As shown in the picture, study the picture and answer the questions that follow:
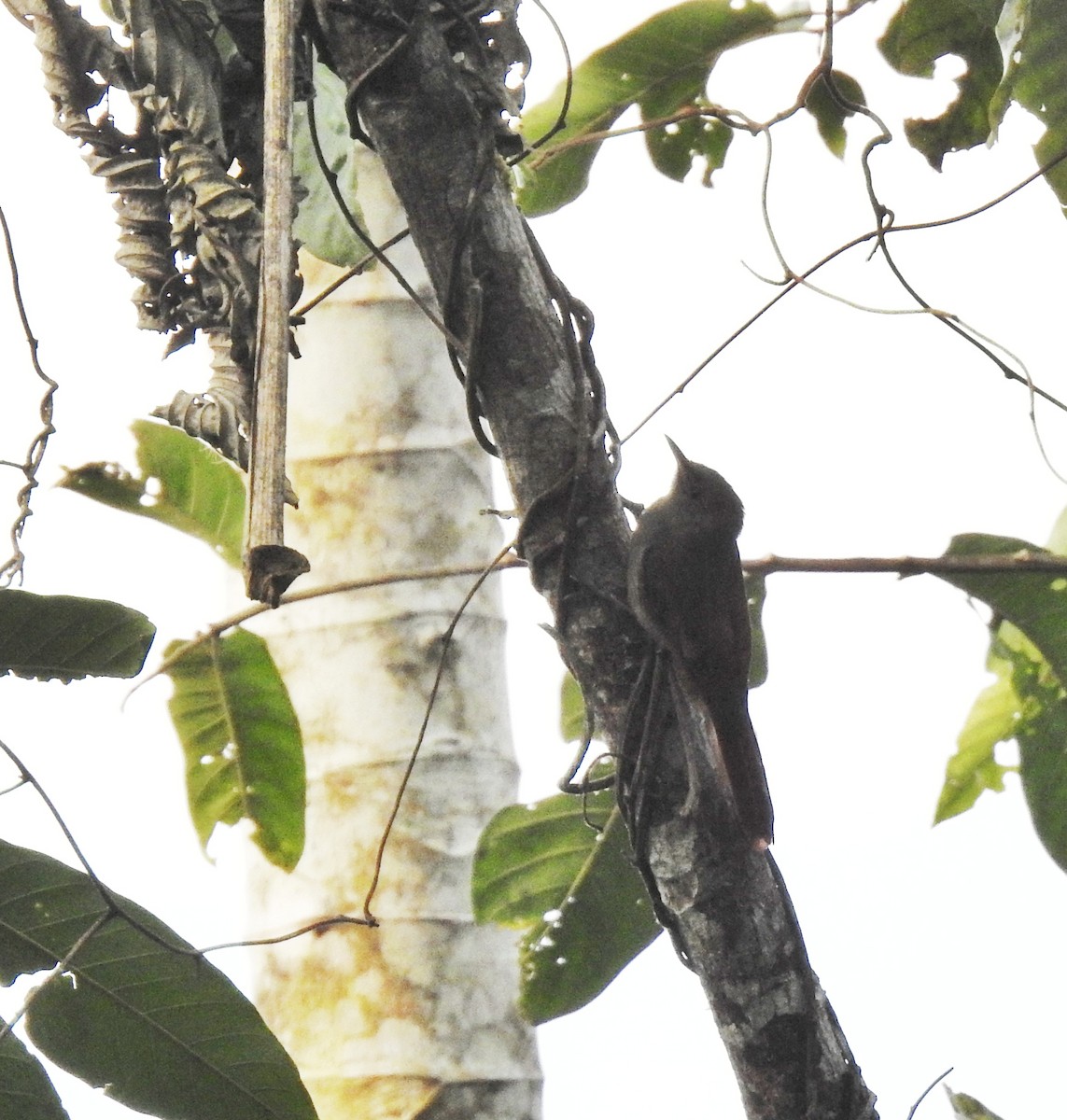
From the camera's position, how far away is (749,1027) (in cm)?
104

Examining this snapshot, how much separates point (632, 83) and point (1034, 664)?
3.25ft

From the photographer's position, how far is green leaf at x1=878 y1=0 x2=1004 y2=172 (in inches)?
67.6

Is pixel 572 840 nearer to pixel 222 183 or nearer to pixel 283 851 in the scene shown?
pixel 283 851

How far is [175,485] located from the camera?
1.71 m

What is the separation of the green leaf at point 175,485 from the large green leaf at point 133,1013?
1.97 ft

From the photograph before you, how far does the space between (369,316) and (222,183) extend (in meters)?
1.06

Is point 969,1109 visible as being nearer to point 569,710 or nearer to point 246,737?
point 569,710

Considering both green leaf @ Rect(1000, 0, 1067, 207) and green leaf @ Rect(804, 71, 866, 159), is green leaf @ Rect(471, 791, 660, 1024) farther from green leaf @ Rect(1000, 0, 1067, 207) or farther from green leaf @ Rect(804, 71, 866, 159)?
green leaf @ Rect(804, 71, 866, 159)

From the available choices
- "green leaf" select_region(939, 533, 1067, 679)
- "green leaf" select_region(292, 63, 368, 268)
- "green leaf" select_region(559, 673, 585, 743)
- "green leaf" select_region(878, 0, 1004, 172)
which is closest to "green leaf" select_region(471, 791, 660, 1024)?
"green leaf" select_region(559, 673, 585, 743)

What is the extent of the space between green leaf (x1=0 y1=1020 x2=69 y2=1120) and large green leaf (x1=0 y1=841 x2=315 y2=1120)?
0.03 m

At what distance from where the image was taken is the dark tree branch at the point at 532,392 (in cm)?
107

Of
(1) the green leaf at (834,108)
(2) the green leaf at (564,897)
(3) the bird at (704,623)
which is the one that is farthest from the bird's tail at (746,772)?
(1) the green leaf at (834,108)

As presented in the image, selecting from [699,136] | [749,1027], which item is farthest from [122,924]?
[699,136]

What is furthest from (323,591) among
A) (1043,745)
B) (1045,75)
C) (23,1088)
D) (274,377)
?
(1045,75)
